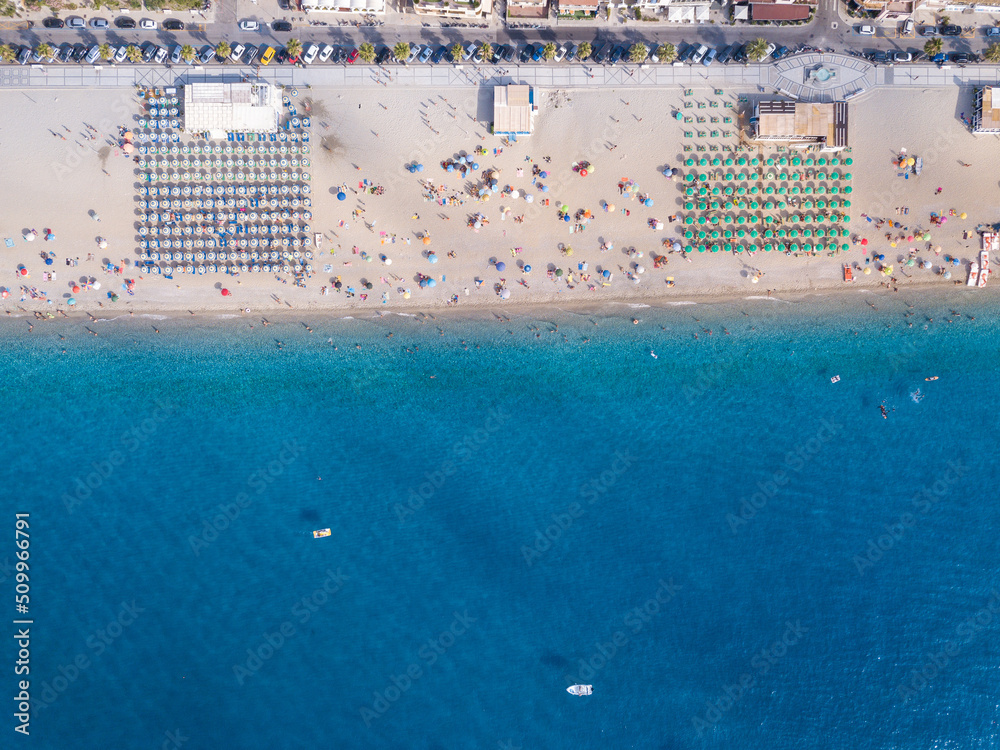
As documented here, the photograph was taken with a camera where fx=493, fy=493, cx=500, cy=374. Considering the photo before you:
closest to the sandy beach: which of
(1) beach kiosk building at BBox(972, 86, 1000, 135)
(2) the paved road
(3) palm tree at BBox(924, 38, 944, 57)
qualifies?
(1) beach kiosk building at BBox(972, 86, 1000, 135)

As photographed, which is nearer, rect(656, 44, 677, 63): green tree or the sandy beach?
rect(656, 44, 677, 63): green tree

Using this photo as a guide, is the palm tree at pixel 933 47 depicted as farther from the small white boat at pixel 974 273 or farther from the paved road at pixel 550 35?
the small white boat at pixel 974 273

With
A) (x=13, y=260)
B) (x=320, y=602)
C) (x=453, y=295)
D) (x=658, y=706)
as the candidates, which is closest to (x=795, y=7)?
(x=453, y=295)

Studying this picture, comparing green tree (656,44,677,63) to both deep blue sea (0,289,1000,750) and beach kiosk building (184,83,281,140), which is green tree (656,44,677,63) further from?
beach kiosk building (184,83,281,140)

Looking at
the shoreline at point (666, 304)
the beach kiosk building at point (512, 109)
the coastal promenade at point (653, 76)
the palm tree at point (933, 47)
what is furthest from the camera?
the shoreline at point (666, 304)

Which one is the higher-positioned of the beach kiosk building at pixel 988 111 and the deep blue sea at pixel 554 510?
the beach kiosk building at pixel 988 111

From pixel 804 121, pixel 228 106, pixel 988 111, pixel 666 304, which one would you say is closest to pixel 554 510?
pixel 666 304

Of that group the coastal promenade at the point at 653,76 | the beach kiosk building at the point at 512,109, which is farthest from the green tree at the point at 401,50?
the beach kiosk building at the point at 512,109

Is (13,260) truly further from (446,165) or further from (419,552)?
(419,552)
